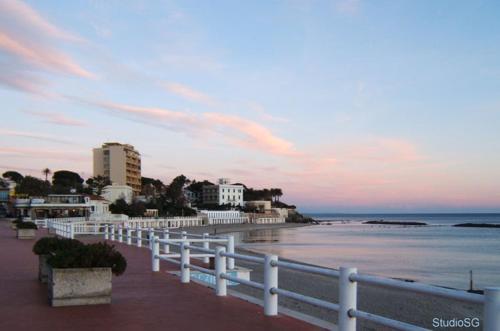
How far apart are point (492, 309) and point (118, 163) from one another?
171237 millimetres

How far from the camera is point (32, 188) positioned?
124312mm

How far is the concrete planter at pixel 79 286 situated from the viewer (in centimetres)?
949

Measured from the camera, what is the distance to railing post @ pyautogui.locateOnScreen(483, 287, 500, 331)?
4.75m

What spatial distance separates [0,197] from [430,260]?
338ft

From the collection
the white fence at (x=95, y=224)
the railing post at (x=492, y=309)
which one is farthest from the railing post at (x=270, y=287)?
the white fence at (x=95, y=224)

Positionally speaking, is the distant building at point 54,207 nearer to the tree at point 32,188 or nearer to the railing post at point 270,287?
the tree at point 32,188

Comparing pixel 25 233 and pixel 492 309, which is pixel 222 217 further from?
pixel 492 309

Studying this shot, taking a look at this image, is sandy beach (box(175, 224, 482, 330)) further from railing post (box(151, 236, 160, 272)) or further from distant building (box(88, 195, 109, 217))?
distant building (box(88, 195, 109, 217))

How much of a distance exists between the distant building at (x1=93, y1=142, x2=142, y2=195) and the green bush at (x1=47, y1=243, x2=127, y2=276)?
160 meters

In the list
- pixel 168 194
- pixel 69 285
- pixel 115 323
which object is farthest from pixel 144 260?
pixel 168 194

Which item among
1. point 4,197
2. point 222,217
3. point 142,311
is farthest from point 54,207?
point 142,311

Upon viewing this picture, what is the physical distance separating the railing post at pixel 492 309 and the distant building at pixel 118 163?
544ft

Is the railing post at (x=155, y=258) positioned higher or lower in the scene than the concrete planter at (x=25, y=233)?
higher

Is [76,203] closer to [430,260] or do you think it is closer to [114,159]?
[430,260]
